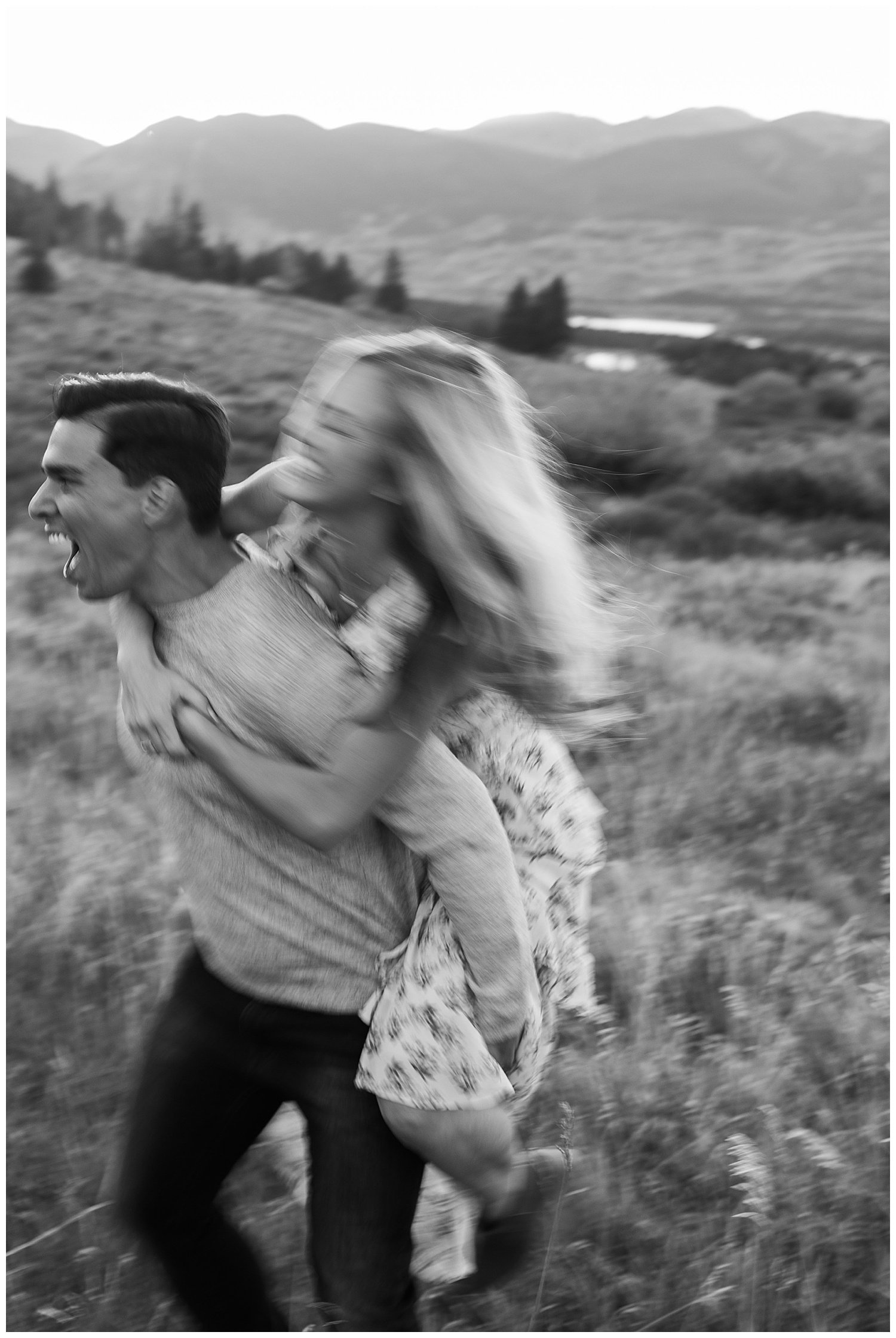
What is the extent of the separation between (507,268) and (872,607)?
9091mm

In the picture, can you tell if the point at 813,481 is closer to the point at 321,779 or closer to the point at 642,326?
the point at 642,326

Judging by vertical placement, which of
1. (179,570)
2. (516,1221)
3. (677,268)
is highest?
(677,268)

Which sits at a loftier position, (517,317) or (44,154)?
(44,154)

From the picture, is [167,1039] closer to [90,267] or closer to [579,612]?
[579,612]

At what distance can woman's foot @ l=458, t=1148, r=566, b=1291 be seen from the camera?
1.71m

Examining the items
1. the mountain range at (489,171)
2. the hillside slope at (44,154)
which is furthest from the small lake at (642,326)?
the hillside slope at (44,154)

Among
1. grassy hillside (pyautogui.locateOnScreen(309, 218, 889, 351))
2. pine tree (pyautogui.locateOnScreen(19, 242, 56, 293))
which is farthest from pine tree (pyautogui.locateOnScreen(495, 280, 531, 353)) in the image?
pine tree (pyautogui.locateOnScreen(19, 242, 56, 293))

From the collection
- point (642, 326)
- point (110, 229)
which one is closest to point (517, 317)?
point (642, 326)

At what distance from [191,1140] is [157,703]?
2.44ft

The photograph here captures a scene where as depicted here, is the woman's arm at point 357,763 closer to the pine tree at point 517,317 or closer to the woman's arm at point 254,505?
the woman's arm at point 254,505

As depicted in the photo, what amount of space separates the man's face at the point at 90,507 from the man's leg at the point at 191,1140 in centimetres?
74

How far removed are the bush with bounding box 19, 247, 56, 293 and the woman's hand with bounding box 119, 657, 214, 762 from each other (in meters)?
15.9

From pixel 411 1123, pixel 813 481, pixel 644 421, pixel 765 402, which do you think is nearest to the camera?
pixel 411 1123

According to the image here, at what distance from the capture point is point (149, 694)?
1.64 m
